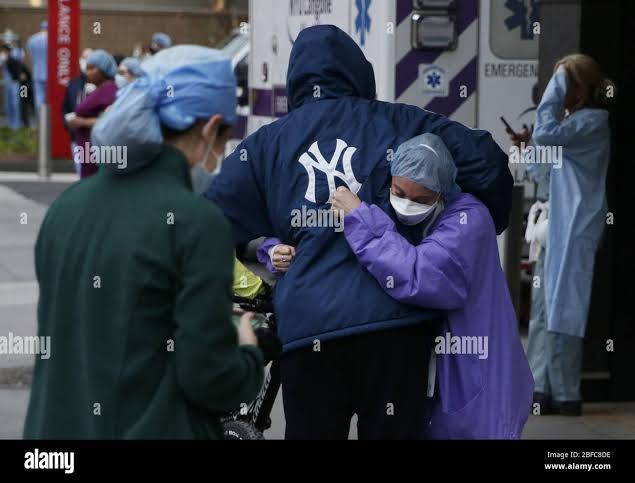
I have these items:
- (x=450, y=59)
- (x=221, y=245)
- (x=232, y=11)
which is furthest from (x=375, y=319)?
(x=232, y=11)

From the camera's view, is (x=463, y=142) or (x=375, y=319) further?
(x=463, y=142)

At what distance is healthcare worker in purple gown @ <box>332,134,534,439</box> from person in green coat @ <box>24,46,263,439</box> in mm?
1099

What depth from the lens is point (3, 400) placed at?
7.62 meters

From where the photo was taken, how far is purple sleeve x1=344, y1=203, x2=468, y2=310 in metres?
4.07

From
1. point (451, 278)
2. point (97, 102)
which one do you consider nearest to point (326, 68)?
point (451, 278)

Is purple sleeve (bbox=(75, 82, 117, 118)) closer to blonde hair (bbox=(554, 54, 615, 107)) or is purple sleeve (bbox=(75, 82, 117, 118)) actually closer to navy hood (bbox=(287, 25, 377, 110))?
blonde hair (bbox=(554, 54, 615, 107))

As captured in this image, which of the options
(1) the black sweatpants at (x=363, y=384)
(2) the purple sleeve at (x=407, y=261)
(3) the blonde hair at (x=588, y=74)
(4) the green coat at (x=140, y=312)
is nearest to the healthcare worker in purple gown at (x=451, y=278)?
(2) the purple sleeve at (x=407, y=261)

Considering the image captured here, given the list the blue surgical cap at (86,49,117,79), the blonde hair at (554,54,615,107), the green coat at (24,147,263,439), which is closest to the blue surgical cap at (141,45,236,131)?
the green coat at (24,147,263,439)

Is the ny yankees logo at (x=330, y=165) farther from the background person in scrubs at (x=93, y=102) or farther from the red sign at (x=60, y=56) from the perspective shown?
the red sign at (x=60, y=56)

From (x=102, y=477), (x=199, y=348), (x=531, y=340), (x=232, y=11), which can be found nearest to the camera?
(x=199, y=348)

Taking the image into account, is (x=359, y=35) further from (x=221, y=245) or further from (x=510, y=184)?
(x=221, y=245)

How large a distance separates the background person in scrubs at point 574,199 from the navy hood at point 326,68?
2.53 metres

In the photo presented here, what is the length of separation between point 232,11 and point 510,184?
31.0 meters

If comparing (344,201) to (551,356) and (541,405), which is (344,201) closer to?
(551,356)
